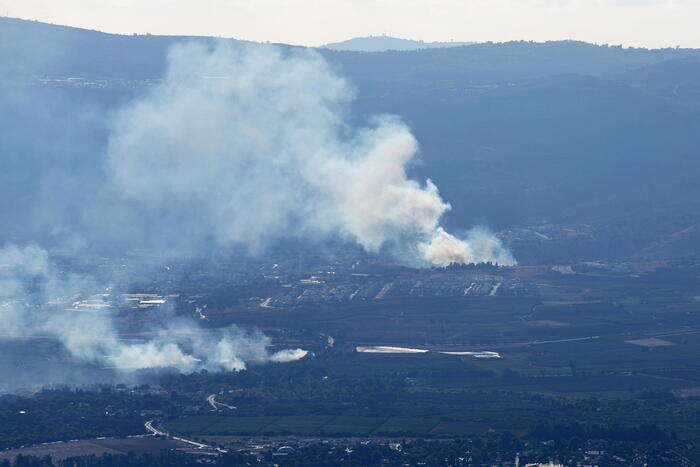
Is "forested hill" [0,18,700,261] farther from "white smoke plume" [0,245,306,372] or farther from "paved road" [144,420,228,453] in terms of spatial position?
"paved road" [144,420,228,453]

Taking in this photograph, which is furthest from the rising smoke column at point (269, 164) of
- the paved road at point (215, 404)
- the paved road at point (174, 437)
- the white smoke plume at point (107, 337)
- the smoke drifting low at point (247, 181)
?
the paved road at point (174, 437)

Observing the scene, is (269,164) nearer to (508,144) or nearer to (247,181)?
(247,181)

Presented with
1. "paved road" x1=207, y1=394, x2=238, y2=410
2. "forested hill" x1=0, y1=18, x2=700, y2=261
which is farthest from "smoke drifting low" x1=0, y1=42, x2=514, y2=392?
"paved road" x1=207, y1=394, x2=238, y2=410

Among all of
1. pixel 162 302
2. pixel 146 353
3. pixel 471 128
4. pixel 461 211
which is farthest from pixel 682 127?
pixel 146 353

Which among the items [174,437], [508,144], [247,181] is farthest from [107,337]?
[508,144]

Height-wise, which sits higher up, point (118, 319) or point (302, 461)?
point (118, 319)

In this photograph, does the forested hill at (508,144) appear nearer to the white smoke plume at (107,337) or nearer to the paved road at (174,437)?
the white smoke plume at (107,337)

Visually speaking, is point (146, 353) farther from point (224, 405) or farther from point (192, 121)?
point (192, 121)

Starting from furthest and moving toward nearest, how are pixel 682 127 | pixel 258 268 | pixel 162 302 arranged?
1. pixel 682 127
2. pixel 258 268
3. pixel 162 302
